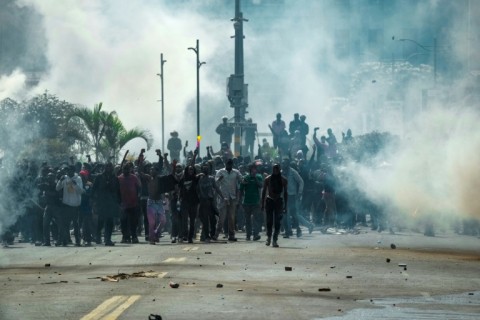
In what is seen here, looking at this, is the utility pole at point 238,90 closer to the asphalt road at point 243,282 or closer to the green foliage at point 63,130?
the green foliage at point 63,130

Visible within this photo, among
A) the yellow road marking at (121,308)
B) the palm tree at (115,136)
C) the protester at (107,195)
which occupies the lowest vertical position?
the yellow road marking at (121,308)

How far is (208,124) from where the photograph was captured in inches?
4198

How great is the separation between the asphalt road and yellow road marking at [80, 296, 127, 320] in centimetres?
1

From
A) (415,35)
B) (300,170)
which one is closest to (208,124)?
(415,35)

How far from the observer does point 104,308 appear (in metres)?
16.4

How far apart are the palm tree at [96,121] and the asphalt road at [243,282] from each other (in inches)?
993

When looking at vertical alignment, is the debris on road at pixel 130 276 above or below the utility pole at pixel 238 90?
below

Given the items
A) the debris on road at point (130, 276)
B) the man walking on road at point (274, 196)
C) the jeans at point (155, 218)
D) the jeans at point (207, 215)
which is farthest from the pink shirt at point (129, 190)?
the debris on road at point (130, 276)

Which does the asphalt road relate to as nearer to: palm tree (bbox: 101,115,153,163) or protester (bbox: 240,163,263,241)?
protester (bbox: 240,163,263,241)

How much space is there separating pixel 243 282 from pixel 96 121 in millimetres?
35730

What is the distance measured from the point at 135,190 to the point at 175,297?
15.2m

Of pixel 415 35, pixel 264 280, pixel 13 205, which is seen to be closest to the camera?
pixel 264 280

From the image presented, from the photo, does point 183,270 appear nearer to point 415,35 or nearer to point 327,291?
point 327,291

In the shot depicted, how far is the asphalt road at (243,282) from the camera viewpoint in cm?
1652
